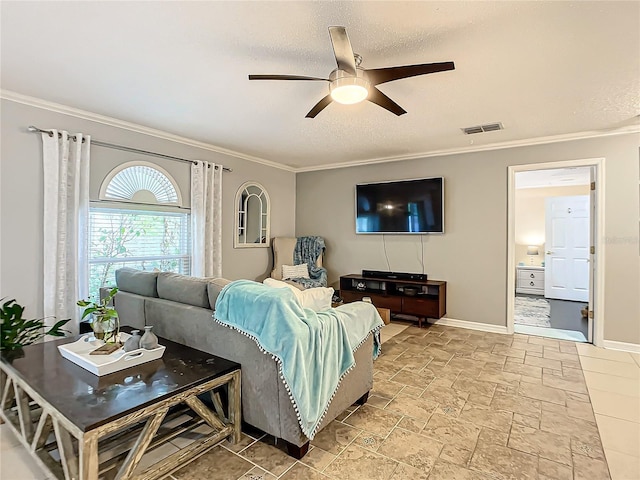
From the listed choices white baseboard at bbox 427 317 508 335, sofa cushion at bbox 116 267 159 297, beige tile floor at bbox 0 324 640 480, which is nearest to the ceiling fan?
sofa cushion at bbox 116 267 159 297

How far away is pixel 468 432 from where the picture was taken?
2.23 metres

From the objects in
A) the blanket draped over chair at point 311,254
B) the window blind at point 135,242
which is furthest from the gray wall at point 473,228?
the window blind at point 135,242

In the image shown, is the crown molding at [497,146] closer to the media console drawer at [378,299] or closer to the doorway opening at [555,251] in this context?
the doorway opening at [555,251]

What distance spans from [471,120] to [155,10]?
10.1 ft

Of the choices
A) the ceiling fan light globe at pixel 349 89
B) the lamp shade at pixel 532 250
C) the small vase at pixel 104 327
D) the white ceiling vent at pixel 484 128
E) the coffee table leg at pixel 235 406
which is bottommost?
the coffee table leg at pixel 235 406

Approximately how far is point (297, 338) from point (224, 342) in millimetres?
591

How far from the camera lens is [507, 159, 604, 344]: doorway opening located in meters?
4.09

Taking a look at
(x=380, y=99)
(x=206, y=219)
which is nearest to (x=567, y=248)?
(x=380, y=99)

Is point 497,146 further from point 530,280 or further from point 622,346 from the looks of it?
point 530,280

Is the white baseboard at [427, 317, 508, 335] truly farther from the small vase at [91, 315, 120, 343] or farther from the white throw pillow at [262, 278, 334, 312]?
the small vase at [91, 315, 120, 343]

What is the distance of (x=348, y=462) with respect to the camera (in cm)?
192

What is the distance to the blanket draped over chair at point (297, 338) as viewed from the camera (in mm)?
1849

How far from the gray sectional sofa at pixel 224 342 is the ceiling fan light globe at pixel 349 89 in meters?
1.50

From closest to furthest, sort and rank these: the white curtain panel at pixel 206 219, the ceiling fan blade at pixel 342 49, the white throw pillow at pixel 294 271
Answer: the ceiling fan blade at pixel 342 49, the white curtain panel at pixel 206 219, the white throw pillow at pixel 294 271
